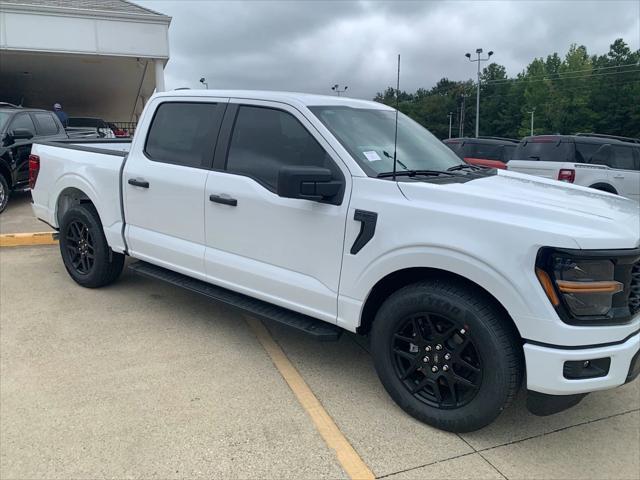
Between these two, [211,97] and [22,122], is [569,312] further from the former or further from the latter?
[22,122]

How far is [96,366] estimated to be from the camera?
373cm

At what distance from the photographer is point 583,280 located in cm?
262

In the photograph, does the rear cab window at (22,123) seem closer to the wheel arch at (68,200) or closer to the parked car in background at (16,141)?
the parked car in background at (16,141)

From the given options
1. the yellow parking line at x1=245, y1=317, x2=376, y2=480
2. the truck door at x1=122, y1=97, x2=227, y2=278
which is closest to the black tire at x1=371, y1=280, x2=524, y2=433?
the yellow parking line at x1=245, y1=317, x2=376, y2=480

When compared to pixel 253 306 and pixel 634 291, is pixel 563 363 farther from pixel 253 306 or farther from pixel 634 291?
pixel 253 306

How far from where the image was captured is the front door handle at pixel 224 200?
148 inches

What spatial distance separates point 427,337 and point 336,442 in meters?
0.78

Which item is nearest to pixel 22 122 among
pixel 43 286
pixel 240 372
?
pixel 43 286

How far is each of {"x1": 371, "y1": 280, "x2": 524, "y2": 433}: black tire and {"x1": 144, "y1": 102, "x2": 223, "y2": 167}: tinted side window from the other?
1.95 metres

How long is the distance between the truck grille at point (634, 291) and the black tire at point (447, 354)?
641mm

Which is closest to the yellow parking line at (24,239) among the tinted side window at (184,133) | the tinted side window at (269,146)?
the tinted side window at (184,133)

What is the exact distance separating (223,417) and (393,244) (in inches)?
56.5

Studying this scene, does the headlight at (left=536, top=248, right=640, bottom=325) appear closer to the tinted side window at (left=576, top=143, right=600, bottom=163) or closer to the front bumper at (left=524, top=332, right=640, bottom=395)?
the front bumper at (left=524, top=332, right=640, bottom=395)

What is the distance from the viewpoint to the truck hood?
263 cm
